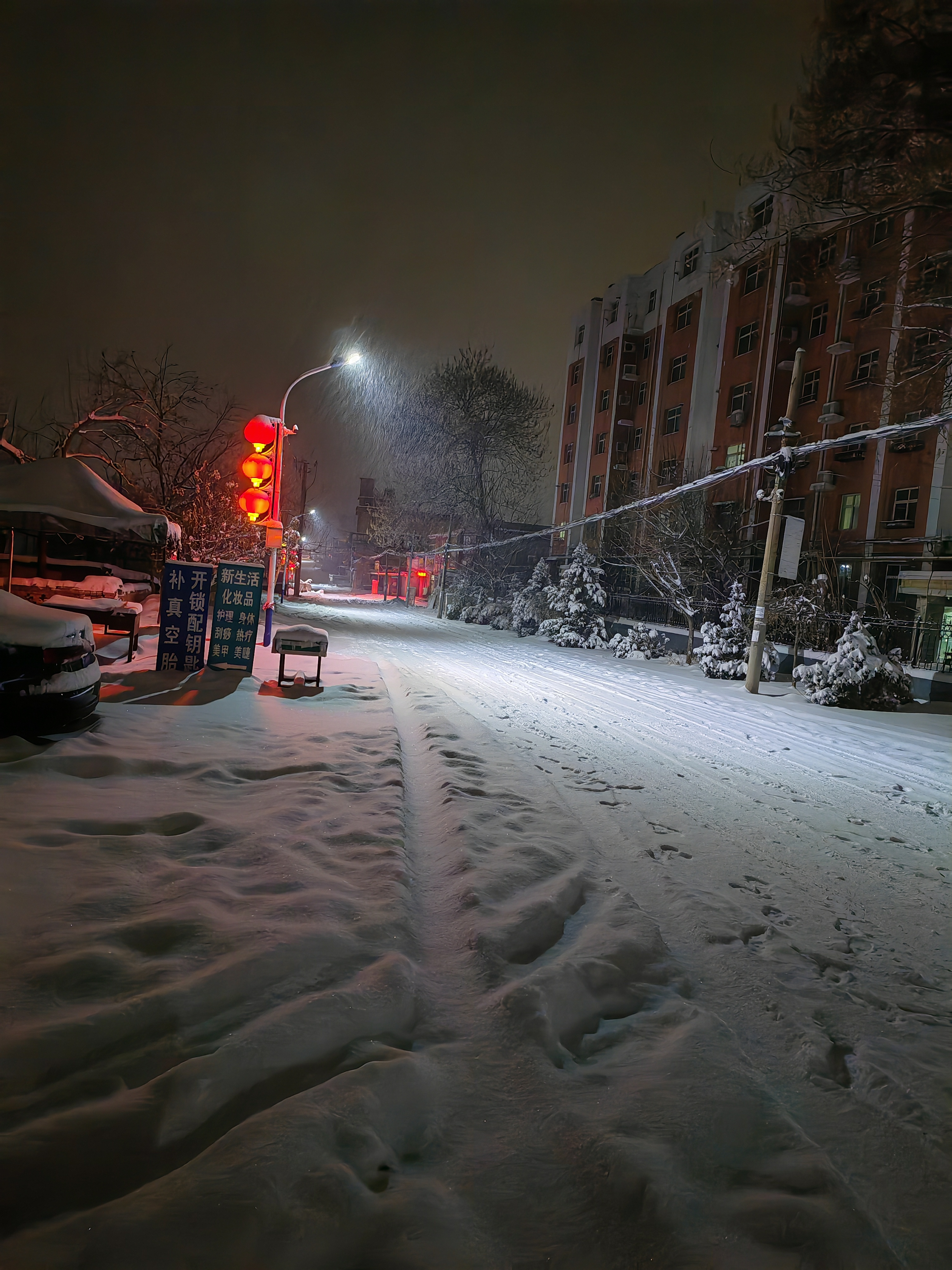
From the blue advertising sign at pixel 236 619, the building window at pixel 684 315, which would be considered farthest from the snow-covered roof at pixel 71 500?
the building window at pixel 684 315

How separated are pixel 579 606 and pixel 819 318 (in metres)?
16.1

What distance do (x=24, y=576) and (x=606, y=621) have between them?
19.4m

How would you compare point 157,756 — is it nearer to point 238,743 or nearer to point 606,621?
point 238,743

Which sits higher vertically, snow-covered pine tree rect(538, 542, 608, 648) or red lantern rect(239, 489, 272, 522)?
red lantern rect(239, 489, 272, 522)

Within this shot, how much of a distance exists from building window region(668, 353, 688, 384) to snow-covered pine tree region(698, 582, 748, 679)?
2144cm

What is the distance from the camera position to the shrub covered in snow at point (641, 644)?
67.5ft

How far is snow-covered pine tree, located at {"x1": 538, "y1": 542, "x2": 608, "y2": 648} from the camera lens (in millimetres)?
24016

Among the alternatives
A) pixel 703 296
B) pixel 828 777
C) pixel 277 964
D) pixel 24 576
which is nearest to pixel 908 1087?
pixel 277 964

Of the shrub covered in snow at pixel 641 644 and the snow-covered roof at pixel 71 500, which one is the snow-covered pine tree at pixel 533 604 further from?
the snow-covered roof at pixel 71 500

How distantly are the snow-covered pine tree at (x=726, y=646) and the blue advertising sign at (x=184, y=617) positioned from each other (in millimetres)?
11631

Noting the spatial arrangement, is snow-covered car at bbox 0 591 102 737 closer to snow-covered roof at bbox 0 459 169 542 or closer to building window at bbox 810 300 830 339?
snow-covered roof at bbox 0 459 169 542

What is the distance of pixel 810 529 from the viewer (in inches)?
1027

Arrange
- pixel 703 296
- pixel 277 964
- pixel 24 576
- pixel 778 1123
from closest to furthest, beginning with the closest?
pixel 778 1123 → pixel 277 964 → pixel 24 576 → pixel 703 296

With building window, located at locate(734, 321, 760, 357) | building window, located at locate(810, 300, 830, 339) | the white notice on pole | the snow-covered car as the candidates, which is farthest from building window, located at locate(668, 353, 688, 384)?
the snow-covered car
